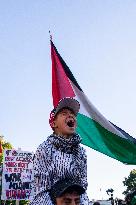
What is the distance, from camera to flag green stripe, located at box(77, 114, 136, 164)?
28.9 ft

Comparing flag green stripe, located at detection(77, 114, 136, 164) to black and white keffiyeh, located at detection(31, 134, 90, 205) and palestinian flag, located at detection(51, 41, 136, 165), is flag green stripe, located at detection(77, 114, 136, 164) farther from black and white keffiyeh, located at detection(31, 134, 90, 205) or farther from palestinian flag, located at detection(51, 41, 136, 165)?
black and white keffiyeh, located at detection(31, 134, 90, 205)

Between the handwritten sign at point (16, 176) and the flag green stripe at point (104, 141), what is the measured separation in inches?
113

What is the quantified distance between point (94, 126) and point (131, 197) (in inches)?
96.3

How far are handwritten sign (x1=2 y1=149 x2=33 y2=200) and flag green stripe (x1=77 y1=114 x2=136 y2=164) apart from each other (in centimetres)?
287

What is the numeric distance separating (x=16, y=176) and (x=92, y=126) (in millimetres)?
3619

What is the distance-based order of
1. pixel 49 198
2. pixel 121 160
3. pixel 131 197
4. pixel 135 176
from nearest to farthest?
pixel 49 198, pixel 121 160, pixel 131 197, pixel 135 176

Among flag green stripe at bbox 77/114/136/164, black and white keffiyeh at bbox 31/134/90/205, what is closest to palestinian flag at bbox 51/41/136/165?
flag green stripe at bbox 77/114/136/164

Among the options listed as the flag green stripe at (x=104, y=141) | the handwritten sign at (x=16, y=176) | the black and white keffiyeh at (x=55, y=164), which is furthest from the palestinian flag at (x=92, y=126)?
the black and white keffiyeh at (x=55, y=164)

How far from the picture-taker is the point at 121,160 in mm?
8766

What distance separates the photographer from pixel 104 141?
9148mm

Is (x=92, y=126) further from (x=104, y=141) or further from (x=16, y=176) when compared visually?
(x=16, y=176)

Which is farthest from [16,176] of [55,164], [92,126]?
[55,164]

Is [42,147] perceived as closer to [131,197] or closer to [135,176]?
[131,197]

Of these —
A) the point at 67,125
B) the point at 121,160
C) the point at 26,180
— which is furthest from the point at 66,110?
the point at 26,180
